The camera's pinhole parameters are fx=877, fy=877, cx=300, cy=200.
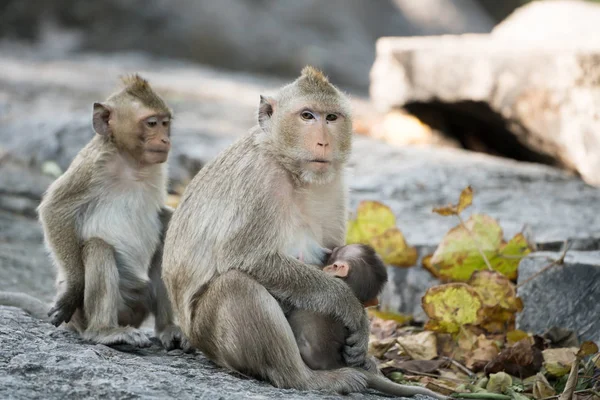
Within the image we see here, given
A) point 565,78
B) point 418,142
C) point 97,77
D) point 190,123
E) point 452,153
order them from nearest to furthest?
1. point 565,78
2. point 452,153
3. point 418,142
4. point 190,123
5. point 97,77

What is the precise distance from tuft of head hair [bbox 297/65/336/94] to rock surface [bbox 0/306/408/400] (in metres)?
1.40

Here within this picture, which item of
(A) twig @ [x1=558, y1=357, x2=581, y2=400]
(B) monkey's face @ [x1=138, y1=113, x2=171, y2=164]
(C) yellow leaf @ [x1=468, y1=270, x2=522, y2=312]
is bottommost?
(A) twig @ [x1=558, y1=357, x2=581, y2=400]

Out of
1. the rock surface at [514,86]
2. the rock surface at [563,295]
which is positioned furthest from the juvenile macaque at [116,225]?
the rock surface at [514,86]

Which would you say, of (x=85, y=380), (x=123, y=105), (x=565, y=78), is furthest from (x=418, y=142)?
(x=85, y=380)

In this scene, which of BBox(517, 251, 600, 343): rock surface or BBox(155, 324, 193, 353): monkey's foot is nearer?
BBox(155, 324, 193, 353): monkey's foot

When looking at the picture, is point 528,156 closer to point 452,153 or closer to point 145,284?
Answer: point 452,153

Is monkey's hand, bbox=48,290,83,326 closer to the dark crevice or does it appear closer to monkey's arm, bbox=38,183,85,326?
monkey's arm, bbox=38,183,85,326

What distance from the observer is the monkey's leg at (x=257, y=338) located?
150 inches

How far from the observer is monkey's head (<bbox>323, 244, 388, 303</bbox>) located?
417 centimetres

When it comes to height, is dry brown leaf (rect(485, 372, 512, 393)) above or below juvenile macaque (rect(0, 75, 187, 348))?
below

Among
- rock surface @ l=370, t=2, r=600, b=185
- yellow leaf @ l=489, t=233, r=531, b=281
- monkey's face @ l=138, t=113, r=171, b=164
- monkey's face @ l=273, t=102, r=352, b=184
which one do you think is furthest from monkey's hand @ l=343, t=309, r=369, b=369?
rock surface @ l=370, t=2, r=600, b=185

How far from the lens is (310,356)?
4.08 m

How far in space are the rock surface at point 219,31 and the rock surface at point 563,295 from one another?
10.9m

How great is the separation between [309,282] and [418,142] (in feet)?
18.0
